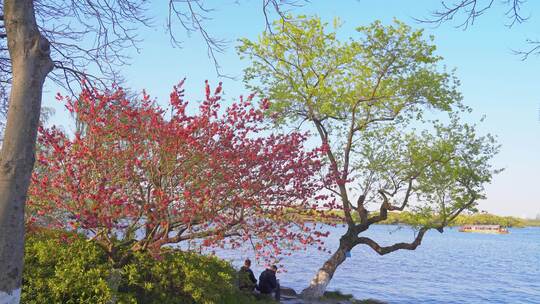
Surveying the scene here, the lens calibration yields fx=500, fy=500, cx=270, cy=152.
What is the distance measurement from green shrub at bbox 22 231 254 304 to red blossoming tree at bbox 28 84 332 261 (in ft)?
1.94

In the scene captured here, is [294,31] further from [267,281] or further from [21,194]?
[21,194]

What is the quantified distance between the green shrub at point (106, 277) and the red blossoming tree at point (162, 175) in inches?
23.2

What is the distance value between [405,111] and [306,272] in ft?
62.0

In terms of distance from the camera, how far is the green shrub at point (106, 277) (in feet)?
33.4

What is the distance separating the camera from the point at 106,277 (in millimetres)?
11062

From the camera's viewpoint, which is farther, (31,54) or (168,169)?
(168,169)

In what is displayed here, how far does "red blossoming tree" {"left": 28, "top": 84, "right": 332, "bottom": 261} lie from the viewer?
10602 millimetres

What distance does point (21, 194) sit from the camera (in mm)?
6348

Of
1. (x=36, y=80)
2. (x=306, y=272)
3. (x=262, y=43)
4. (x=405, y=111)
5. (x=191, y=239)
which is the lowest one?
(x=306, y=272)

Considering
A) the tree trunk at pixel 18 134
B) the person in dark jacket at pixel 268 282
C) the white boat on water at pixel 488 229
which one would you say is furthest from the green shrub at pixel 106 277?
the white boat on water at pixel 488 229

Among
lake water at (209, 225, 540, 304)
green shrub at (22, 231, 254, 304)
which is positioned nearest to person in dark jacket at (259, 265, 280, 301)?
green shrub at (22, 231, 254, 304)

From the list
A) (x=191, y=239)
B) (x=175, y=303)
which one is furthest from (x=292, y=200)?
(x=175, y=303)

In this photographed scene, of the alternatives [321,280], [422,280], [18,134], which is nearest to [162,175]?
[18,134]

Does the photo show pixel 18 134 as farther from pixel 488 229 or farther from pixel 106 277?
pixel 488 229
